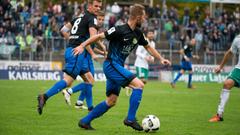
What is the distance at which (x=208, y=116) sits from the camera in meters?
14.4

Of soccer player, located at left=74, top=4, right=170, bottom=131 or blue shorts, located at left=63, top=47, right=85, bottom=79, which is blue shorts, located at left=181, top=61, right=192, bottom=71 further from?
soccer player, located at left=74, top=4, right=170, bottom=131

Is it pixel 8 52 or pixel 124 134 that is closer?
pixel 124 134

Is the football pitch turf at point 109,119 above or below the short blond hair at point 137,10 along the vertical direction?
below

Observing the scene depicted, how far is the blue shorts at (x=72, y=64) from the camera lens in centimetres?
1366

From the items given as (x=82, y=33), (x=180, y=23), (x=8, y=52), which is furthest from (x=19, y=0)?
(x=82, y=33)

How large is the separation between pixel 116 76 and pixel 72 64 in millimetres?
3252

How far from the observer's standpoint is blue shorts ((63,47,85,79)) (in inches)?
538

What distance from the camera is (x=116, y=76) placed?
1073 cm

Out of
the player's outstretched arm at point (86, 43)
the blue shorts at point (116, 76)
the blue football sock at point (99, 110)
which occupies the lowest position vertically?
the blue football sock at point (99, 110)

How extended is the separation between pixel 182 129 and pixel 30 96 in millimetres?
9106

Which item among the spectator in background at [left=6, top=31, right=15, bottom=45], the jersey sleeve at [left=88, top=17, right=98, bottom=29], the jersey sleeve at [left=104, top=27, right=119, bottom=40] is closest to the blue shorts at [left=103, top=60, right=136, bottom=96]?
the jersey sleeve at [left=104, top=27, right=119, bottom=40]

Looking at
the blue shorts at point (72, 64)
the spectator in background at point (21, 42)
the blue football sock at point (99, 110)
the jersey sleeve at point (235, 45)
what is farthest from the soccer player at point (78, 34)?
the spectator in background at point (21, 42)

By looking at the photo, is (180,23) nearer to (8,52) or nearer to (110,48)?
(8,52)

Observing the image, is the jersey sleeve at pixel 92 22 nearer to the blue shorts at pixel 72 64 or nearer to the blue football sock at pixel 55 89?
the blue shorts at pixel 72 64
